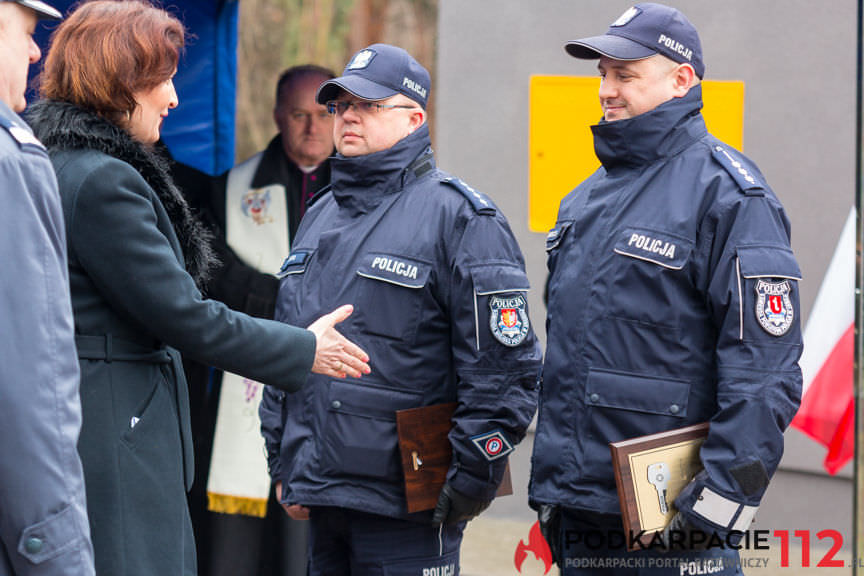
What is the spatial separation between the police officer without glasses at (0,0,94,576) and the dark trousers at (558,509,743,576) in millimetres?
1202

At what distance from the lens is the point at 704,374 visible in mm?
2482

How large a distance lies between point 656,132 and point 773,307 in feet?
1.61

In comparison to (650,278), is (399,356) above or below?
below

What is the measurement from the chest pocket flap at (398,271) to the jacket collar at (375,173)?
186mm

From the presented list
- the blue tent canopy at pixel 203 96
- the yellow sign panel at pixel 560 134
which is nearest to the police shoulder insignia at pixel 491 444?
the yellow sign panel at pixel 560 134

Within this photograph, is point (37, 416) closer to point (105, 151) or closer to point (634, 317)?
point (105, 151)

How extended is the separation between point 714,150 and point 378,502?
111 centimetres

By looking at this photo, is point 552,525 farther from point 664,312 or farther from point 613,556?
point 664,312

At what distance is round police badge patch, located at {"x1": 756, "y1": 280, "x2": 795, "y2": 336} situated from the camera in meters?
2.36

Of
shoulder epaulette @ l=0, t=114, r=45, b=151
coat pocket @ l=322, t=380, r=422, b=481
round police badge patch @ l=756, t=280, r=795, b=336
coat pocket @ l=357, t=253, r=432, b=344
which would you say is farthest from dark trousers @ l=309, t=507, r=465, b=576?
shoulder epaulette @ l=0, t=114, r=45, b=151

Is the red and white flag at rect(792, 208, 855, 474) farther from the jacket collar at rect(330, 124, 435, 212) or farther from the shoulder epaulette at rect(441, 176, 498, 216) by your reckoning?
the jacket collar at rect(330, 124, 435, 212)

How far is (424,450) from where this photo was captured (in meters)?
2.75

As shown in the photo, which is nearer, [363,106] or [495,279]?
[495,279]

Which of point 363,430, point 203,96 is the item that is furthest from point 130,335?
point 203,96
